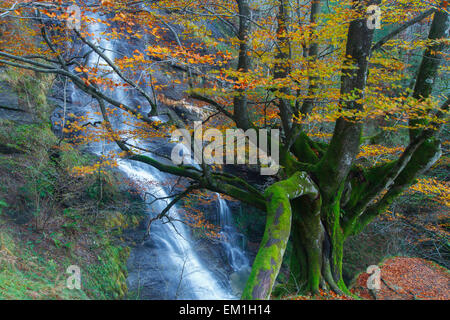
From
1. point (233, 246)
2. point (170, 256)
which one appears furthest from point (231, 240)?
point (170, 256)

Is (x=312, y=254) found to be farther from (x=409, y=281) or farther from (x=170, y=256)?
(x=409, y=281)

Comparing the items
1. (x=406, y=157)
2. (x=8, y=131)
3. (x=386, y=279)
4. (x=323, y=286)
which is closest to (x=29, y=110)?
(x=8, y=131)

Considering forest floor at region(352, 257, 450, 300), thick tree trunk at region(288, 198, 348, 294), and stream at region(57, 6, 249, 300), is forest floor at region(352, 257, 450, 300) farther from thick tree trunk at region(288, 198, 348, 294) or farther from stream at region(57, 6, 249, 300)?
stream at region(57, 6, 249, 300)

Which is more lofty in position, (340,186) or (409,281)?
(340,186)

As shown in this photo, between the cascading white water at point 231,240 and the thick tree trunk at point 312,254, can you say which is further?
the cascading white water at point 231,240

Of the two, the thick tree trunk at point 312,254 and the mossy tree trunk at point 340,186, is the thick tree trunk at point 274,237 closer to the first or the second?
the mossy tree trunk at point 340,186

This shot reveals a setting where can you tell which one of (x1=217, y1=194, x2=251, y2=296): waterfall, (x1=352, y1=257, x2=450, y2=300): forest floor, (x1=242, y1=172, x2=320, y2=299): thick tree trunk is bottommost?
(x1=217, y1=194, x2=251, y2=296): waterfall

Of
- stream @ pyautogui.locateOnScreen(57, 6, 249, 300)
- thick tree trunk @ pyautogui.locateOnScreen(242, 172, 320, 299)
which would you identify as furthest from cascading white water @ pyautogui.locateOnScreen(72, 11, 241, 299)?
thick tree trunk @ pyautogui.locateOnScreen(242, 172, 320, 299)

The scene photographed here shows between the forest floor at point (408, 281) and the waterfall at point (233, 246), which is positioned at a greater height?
the forest floor at point (408, 281)

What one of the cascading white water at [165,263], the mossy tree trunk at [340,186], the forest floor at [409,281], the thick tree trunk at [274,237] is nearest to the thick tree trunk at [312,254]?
the mossy tree trunk at [340,186]

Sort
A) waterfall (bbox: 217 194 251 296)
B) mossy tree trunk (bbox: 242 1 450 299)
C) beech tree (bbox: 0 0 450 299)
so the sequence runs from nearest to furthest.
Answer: beech tree (bbox: 0 0 450 299) < mossy tree trunk (bbox: 242 1 450 299) < waterfall (bbox: 217 194 251 296)

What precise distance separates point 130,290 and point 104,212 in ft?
7.53

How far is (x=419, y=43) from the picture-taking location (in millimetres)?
4609

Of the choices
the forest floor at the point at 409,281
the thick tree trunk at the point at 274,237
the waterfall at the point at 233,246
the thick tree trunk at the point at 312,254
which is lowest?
the waterfall at the point at 233,246
